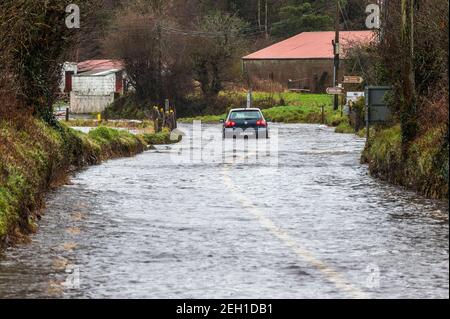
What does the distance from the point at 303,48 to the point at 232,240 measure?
85.9m

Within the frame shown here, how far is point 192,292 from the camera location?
1013 centimetres

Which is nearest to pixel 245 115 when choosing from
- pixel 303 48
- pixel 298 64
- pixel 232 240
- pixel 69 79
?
pixel 232 240

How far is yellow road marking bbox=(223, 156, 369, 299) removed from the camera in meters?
10.1

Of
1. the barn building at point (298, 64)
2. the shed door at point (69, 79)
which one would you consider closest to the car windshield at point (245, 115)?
the shed door at point (69, 79)

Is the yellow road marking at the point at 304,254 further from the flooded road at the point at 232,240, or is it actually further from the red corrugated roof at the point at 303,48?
the red corrugated roof at the point at 303,48

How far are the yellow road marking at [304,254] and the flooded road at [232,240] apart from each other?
0.06 ft

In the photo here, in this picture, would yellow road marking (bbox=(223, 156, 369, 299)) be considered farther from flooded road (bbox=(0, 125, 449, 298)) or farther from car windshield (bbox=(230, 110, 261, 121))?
car windshield (bbox=(230, 110, 261, 121))

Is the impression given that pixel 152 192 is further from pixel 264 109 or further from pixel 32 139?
pixel 264 109

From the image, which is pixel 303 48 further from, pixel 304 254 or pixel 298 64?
pixel 304 254

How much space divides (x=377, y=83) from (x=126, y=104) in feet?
190

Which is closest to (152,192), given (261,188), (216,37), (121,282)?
(261,188)

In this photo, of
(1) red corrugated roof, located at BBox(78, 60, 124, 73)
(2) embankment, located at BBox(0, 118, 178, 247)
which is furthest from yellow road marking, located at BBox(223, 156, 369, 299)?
(1) red corrugated roof, located at BBox(78, 60, 124, 73)

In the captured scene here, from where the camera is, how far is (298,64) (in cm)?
9844

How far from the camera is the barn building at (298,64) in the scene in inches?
3802
